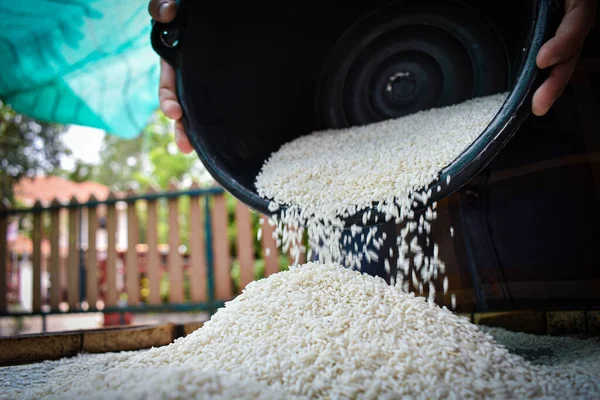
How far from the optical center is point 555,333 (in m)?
Result: 1.81

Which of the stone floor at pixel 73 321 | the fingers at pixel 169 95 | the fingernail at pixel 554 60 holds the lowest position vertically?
the stone floor at pixel 73 321

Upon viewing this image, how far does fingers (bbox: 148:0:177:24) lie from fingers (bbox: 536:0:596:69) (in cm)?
132

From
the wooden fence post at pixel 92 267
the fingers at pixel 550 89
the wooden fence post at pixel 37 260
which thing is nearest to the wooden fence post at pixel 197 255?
the wooden fence post at pixel 92 267

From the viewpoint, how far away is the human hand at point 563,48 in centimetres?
127

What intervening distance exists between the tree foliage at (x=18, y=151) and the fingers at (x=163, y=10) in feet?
14.4

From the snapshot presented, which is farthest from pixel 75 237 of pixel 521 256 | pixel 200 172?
pixel 200 172

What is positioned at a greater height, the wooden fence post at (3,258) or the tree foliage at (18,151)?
the tree foliage at (18,151)

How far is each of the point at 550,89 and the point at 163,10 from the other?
4.61 ft

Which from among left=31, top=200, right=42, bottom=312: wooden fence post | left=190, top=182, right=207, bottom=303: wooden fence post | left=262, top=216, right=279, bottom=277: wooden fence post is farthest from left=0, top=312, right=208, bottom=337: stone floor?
left=262, top=216, right=279, bottom=277: wooden fence post

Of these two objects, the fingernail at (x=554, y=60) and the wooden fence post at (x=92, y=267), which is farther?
the wooden fence post at (x=92, y=267)

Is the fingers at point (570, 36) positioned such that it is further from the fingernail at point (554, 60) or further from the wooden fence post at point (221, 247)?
the wooden fence post at point (221, 247)

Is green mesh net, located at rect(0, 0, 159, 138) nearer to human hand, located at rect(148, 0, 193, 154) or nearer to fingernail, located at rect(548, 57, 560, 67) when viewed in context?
→ human hand, located at rect(148, 0, 193, 154)

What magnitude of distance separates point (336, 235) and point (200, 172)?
11042mm

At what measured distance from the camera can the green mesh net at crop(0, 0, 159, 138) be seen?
2471mm
